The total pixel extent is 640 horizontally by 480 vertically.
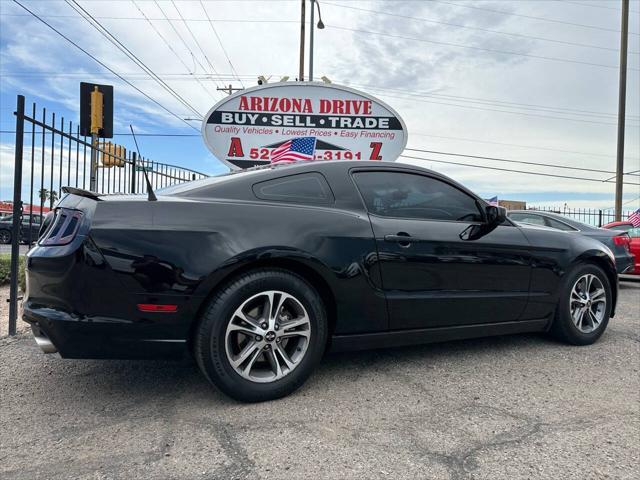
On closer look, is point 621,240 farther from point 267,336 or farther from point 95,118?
point 95,118

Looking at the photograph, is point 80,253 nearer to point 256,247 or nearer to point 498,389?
point 256,247

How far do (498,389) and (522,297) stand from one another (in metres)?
0.94

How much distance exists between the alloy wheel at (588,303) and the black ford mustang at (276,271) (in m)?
0.62

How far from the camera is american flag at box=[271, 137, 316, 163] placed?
920cm

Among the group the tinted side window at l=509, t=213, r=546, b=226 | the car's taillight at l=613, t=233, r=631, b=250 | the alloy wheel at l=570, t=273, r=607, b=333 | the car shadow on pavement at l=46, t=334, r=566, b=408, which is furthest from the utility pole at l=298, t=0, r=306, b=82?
the car shadow on pavement at l=46, t=334, r=566, b=408

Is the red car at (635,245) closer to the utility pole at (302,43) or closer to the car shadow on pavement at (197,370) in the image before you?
the car shadow on pavement at (197,370)

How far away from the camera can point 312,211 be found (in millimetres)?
3006

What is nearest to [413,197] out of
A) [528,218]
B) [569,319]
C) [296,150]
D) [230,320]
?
[230,320]

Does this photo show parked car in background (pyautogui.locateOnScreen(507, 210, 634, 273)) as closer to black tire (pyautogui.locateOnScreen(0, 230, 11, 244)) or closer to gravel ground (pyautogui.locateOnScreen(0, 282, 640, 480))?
gravel ground (pyautogui.locateOnScreen(0, 282, 640, 480))

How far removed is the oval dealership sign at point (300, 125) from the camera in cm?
910

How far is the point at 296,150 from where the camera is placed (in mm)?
9336

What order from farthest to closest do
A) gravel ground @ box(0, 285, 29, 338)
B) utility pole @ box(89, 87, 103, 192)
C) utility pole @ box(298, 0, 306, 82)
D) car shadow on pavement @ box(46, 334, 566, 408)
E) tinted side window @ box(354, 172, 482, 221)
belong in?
1. utility pole @ box(298, 0, 306, 82)
2. utility pole @ box(89, 87, 103, 192)
3. gravel ground @ box(0, 285, 29, 338)
4. tinted side window @ box(354, 172, 482, 221)
5. car shadow on pavement @ box(46, 334, 566, 408)

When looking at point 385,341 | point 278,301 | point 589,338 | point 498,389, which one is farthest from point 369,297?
point 589,338

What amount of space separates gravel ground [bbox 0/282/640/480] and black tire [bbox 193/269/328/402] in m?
0.11
